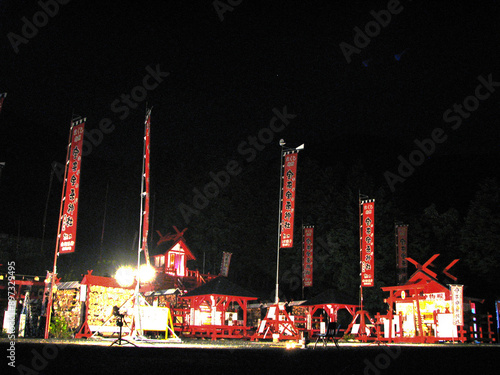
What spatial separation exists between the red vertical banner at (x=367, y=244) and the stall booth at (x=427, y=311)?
1860 mm


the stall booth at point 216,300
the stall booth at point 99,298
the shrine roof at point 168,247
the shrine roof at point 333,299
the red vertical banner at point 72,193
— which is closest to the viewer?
the red vertical banner at point 72,193

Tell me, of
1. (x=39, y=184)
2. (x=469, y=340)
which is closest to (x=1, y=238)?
(x=39, y=184)

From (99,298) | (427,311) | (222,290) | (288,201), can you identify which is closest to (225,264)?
(222,290)

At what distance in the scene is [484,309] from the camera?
101ft

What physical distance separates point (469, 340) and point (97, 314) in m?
18.5

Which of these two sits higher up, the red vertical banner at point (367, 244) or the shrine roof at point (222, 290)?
the red vertical banner at point (367, 244)

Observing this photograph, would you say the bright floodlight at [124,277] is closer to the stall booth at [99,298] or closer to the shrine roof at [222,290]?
the stall booth at [99,298]

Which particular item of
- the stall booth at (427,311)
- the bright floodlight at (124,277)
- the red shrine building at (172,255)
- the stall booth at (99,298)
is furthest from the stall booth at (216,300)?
the red shrine building at (172,255)

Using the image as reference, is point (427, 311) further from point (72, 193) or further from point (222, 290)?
point (72, 193)

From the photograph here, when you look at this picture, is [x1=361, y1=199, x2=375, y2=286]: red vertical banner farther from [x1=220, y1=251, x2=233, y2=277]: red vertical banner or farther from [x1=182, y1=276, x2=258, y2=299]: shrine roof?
[x1=220, y1=251, x2=233, y2=277]: red vertical banner

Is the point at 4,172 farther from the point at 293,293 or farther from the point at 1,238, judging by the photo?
the point at 293,293

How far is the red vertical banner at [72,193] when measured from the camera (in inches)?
731

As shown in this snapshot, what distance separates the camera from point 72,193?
1922 cm

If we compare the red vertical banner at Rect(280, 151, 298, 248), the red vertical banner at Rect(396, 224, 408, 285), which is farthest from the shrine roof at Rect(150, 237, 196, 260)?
the red vertical banner at Rect(396, 224, 408, 285)
